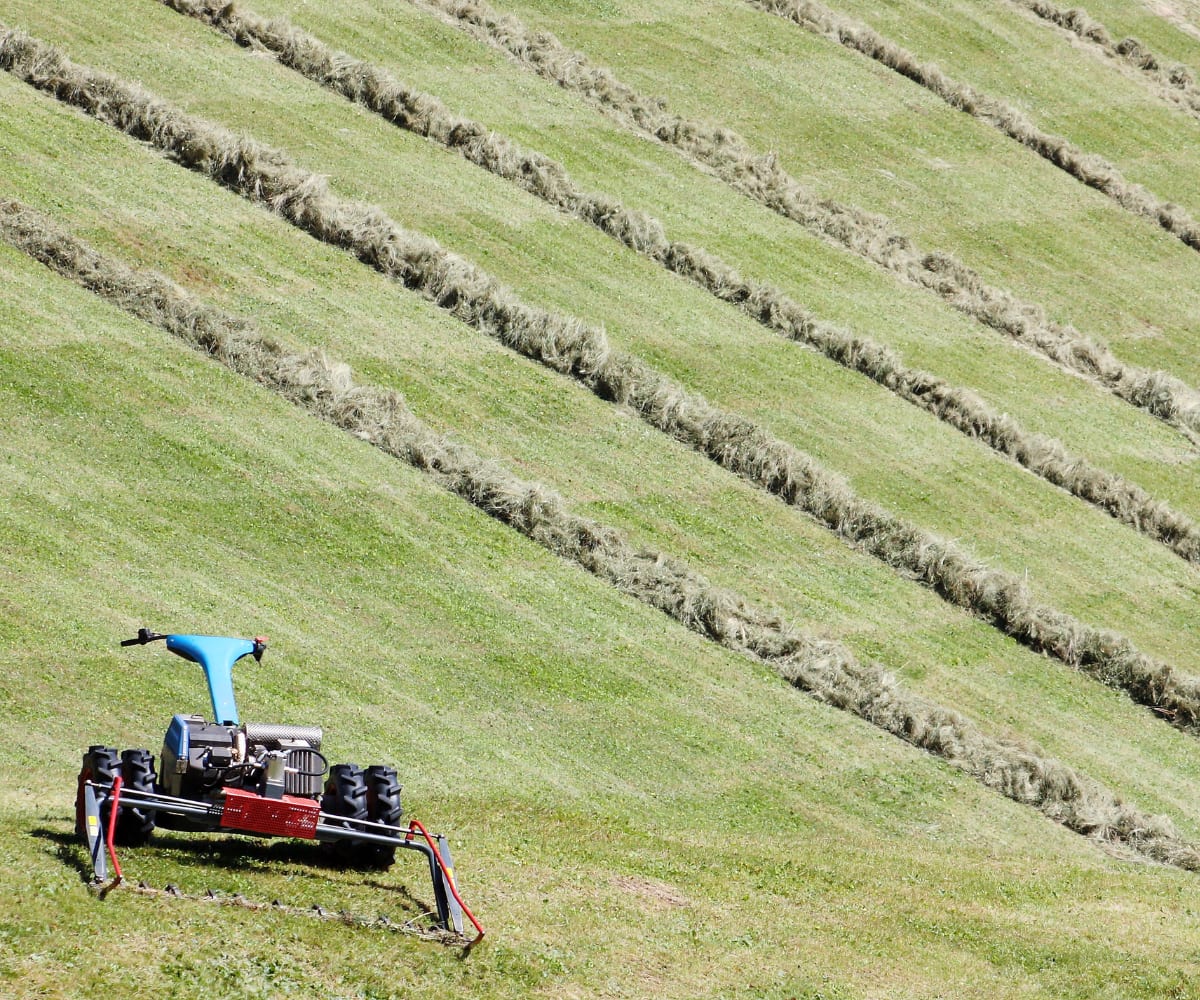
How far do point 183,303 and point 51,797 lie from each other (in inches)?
733

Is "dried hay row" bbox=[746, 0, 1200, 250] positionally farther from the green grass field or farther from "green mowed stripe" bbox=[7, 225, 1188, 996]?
"green mowed stripe" bbox=[7, 225, 1188, 996]

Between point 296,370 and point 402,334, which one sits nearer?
point 296,370

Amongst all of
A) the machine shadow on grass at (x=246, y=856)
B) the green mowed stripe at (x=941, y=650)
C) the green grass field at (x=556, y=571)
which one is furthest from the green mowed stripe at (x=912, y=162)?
the machine shadow on grass at (x=246, y=856)

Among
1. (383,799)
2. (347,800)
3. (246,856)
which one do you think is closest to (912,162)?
(383,799)

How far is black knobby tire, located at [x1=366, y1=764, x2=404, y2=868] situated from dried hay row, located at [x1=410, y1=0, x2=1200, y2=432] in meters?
36.3

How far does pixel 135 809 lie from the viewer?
17359 mm

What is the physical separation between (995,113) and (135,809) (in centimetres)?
5543

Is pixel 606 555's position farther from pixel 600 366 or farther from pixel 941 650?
pixel 600 366

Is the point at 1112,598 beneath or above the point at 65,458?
above

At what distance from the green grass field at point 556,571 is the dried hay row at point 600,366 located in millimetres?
667

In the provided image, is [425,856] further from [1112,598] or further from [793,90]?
[793,90]

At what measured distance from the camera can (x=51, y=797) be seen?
19.6m

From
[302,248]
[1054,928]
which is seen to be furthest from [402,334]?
[1054,928]

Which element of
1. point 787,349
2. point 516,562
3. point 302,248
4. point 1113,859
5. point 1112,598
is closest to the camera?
point 1113,859
